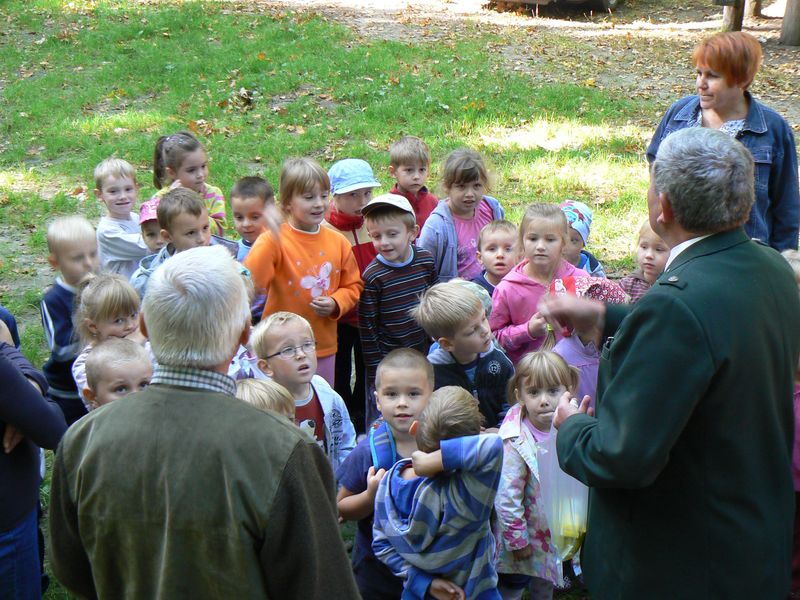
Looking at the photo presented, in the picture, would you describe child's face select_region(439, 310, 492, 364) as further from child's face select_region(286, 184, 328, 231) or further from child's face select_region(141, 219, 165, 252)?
child's face select_region(141, 219, 165, 252)

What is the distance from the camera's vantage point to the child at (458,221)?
17.5 feet

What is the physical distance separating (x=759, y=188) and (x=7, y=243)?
22.5 feet

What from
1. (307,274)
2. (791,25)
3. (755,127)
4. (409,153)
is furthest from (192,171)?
(791,25)

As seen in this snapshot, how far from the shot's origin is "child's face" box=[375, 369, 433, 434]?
364 centimetres

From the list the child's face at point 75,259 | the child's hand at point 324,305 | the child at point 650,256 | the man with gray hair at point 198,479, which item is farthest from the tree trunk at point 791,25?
the man with gray hair at point 198,479

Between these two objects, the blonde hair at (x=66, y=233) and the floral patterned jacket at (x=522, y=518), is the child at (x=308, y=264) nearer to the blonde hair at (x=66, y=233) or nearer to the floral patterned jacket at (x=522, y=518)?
the blonde hair at (x=66, y=233)

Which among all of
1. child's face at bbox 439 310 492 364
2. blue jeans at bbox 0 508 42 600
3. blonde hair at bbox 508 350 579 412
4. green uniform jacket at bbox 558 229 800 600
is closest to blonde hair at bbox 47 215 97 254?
blue jeans at bbox 0 508 42 600

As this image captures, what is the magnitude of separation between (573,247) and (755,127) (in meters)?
1.22

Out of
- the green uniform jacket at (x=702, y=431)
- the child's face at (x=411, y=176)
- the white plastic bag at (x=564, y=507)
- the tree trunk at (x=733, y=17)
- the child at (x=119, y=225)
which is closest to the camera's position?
the green uniform jacket at (x=702, y=431)

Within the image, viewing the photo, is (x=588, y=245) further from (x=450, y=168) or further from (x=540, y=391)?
(x=540, y=391)

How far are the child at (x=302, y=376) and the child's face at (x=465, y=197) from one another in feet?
5.67

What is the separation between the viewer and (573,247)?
513 centimetres

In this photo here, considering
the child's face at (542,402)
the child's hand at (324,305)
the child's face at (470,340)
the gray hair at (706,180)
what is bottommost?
the child's face at (542,402)

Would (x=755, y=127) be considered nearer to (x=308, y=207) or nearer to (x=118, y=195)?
(x=308, y=207)
